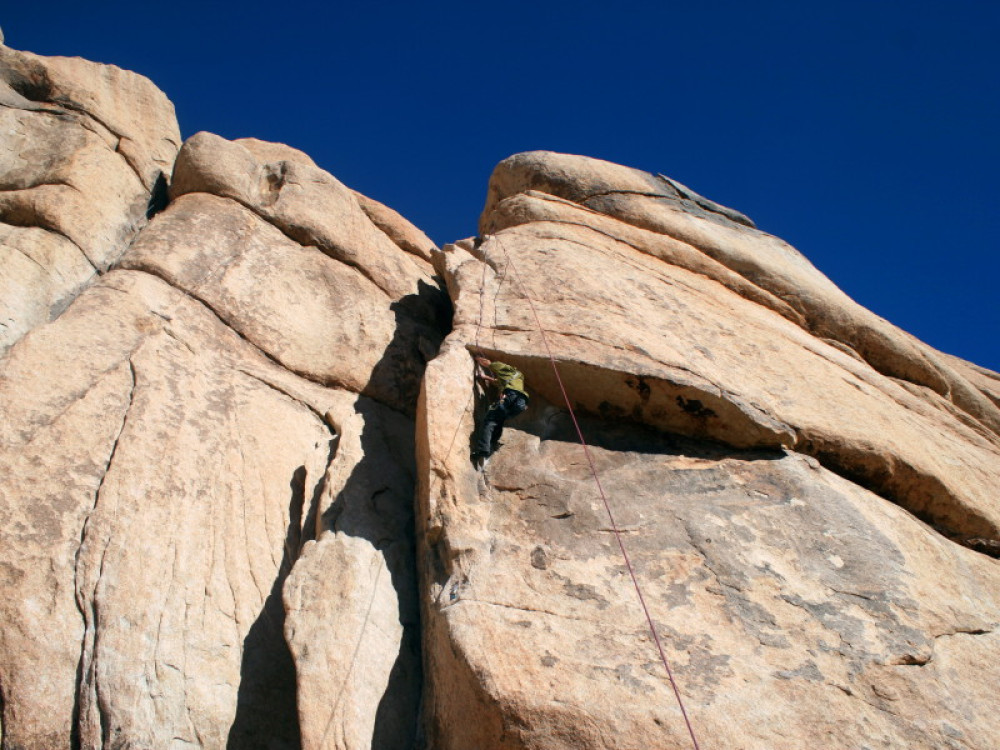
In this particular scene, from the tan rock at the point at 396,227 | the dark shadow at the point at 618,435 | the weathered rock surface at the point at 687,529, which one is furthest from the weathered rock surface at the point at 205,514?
the tan rock at the point at 396,227

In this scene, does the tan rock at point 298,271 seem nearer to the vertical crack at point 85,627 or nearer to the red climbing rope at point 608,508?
the red climbing rope at point 608,508

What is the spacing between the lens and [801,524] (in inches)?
248

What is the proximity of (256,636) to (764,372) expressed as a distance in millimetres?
5601

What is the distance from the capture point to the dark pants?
6.87m

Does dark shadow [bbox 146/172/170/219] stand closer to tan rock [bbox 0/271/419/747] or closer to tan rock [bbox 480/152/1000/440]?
tan rock [bbox 0/271/419/747]

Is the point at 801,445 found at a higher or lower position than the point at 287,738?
higher

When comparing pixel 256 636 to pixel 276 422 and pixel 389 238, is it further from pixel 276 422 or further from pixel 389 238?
pixel 389 238

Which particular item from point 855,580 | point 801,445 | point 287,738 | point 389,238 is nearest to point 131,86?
point 389,238

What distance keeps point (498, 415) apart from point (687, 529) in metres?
1.94

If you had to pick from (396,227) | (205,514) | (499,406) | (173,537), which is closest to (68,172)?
(396,227)

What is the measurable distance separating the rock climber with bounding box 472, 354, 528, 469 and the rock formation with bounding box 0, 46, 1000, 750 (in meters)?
0.18

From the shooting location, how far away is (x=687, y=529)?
612cm

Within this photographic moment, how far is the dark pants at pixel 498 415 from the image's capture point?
687cm

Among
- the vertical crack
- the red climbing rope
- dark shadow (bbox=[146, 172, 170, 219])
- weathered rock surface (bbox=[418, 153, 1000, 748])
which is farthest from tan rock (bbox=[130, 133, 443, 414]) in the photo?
the vertical crack
